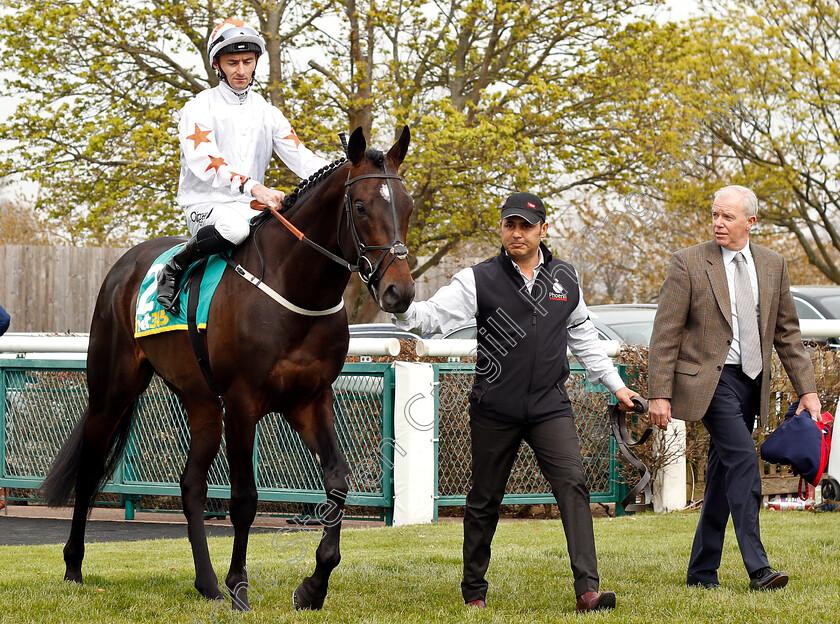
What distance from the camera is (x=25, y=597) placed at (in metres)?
5.07

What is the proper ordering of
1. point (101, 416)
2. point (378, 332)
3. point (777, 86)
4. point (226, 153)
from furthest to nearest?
point (777, 86) → point (378, 332) → point (101, 416) → point (226, 153)

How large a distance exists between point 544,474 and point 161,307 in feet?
6.97

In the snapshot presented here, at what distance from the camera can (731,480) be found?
502 cm

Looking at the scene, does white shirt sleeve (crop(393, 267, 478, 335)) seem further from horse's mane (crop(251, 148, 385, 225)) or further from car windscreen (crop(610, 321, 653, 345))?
car windscreen (crop(610, 321, 653, 345))

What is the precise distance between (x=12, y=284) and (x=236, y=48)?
1886 centimetres

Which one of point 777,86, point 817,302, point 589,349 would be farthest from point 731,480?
point 777,86

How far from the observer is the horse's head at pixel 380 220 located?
13.2 feet

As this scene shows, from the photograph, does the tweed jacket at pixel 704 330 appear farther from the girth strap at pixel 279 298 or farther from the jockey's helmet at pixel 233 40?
the jockey's helmet at pixel 233 40

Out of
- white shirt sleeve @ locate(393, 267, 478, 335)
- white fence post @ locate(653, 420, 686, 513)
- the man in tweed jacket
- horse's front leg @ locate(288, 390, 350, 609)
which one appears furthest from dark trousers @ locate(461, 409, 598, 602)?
white fence post @ locate(653, 420, 686, 513)

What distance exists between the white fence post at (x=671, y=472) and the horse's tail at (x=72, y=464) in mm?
4524

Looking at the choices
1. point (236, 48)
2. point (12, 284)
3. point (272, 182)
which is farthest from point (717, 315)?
point (12, 284)

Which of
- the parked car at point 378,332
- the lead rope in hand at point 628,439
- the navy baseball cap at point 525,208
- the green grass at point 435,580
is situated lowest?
the green grass at point 435,580

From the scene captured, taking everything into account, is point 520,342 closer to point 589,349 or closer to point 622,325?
point 589,349

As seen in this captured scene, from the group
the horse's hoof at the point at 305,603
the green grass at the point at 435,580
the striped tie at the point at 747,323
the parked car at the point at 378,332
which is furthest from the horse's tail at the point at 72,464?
the parked car at the point at 378,332
